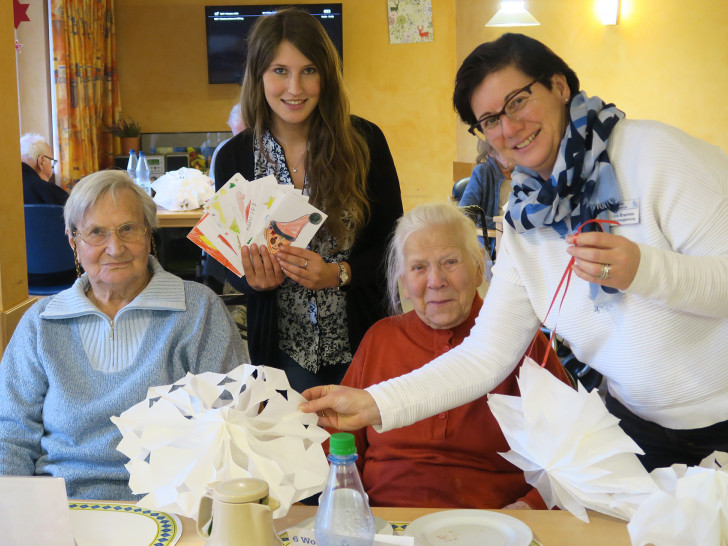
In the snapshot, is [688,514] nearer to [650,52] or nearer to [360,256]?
[360,256]

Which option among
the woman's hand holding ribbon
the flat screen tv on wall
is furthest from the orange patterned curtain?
the woman's hand holding ribbon

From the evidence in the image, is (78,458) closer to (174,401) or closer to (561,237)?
(174,401)

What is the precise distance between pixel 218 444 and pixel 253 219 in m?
1.01

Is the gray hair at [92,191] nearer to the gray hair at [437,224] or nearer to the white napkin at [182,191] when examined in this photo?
the gray hair at [437,224]

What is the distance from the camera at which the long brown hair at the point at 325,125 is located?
7.41ft

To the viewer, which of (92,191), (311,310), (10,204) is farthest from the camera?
(10,204)

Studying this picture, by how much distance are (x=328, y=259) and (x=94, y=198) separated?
2.30 feet

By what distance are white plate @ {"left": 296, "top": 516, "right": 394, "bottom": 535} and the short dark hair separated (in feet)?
3.11

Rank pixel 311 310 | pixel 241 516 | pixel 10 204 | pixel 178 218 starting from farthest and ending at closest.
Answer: pixel 178 218 < pixel 10 204 < pixel 311 310 < pixel 241 516

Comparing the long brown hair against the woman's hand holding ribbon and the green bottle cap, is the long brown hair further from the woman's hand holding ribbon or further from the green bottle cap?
the green bottle cap

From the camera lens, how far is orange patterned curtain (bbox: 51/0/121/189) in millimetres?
6820

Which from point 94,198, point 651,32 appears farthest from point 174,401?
point 651,32

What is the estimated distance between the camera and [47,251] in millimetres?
4340

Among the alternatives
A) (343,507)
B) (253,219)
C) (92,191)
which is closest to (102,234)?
(92,191)
